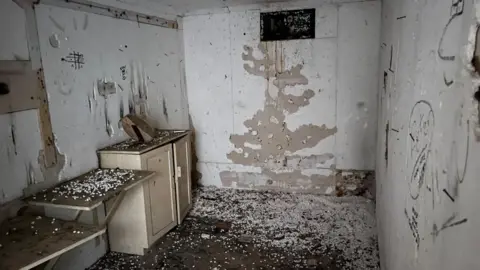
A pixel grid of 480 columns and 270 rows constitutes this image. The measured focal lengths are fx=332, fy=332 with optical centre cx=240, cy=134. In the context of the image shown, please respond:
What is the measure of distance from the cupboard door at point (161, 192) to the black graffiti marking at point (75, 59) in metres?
0.89

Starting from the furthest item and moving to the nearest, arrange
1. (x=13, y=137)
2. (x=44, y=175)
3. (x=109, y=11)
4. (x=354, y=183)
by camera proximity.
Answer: (x=354, y=183) → (x=109, y=11) → (x=44, y=175) → (x=13, y=137)

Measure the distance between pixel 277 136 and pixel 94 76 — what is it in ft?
6.91

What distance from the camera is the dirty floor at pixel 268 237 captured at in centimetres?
261

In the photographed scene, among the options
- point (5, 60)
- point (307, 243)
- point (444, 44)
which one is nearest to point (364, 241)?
point (307, 243)

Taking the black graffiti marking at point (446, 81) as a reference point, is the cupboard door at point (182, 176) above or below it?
below

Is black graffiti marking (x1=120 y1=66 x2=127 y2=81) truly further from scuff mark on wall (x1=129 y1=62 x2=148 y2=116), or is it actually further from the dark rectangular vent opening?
the dark rectangular vent opening

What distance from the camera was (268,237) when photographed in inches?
118

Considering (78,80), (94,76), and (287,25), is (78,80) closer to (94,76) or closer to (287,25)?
(94,76)

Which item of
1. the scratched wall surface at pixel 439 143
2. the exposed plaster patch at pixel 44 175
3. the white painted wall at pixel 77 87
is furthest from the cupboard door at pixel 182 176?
the scratched wall surface at pixel 439 143

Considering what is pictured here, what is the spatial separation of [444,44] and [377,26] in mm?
2796

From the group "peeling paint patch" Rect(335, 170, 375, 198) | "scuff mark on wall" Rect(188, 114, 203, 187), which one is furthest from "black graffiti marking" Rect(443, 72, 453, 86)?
"scuff mark on wall" Rect(188, 114, 203, 187)

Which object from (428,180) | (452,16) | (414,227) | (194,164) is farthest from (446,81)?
(194,164)

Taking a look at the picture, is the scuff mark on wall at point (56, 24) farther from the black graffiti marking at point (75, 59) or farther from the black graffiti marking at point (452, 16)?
the black graffiti marking at point (452, 16)

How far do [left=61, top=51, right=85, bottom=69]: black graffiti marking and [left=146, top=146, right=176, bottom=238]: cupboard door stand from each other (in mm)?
891
